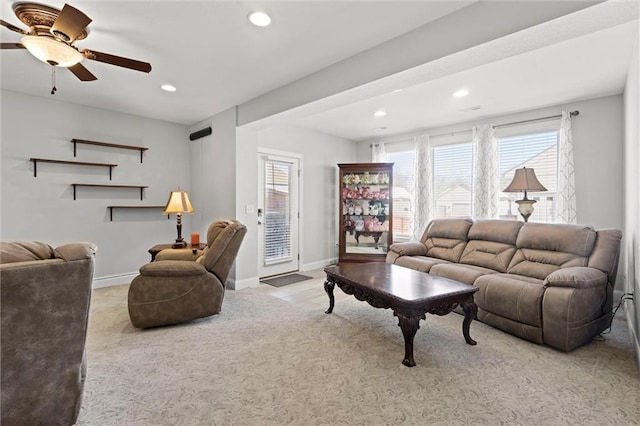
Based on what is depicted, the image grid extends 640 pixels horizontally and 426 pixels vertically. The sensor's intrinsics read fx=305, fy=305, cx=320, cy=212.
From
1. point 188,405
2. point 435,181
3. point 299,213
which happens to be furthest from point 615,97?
point 188,405

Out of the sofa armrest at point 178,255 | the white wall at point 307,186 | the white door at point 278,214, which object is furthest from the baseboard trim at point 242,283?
the sofa armrest at point 178,255

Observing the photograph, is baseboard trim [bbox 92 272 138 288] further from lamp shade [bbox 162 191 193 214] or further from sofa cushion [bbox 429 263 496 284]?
sofa cushion [bbox 429 263 496 284]

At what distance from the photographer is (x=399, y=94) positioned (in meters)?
3.77

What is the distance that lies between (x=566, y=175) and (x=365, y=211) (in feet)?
9.92

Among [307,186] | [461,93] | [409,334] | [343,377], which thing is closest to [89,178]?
[307,186]

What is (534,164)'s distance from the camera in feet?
14.3

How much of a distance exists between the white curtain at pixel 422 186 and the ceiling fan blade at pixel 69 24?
4.84 metres

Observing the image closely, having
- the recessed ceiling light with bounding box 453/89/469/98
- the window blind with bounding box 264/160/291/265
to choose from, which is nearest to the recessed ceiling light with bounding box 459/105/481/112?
the recessed ceiling light with bounding box 453/89/469/98

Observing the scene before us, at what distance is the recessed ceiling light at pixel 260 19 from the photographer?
2.19 metres

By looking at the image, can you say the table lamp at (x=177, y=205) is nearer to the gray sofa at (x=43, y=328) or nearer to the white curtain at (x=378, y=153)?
the gray sofa at (x=43, y=328)

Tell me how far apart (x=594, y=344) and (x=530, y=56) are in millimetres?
2613

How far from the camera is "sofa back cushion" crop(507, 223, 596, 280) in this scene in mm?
2977

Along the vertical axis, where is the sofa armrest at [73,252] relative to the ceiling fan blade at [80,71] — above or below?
below

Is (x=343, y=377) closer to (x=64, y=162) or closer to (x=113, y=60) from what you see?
(x=113, y=60)
